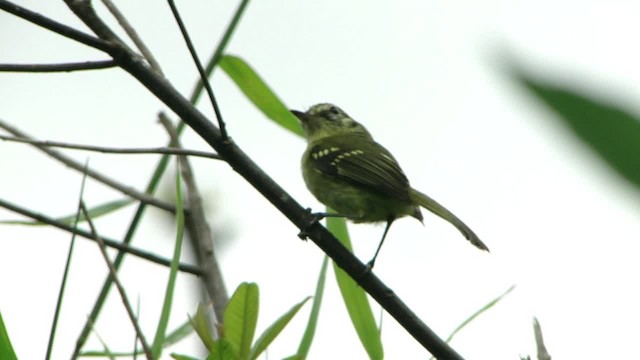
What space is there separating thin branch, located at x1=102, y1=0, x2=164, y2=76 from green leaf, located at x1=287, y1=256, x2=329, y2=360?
27.0 inches

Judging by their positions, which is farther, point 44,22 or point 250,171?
point 250,171

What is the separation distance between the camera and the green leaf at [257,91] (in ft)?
7.97

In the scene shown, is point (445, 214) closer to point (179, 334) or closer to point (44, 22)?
point (179, 334)

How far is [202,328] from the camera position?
162 centimetres

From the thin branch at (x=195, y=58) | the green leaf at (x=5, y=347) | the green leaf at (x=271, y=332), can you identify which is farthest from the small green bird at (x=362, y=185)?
the green leaf at (x=5, y=347)

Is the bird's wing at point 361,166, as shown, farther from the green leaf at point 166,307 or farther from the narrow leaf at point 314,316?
the green leaf at point 166,307

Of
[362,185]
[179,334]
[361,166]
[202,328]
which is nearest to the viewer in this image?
[202,328]

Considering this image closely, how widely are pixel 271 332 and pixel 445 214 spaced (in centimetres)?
233

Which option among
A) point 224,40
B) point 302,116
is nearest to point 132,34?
point 224,40

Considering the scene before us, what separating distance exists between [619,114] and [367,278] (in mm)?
1519

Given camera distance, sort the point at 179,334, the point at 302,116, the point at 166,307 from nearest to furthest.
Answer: the point at 166,307 → the point at 179,334 → the point at 302,116

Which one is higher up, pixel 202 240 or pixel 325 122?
pixel 325 122

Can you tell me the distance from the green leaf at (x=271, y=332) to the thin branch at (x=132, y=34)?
2.15 feet

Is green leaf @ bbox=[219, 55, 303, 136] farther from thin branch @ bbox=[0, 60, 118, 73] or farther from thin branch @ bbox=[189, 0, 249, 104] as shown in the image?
thin branch @ bbox=[0, 60, 118, 73]
